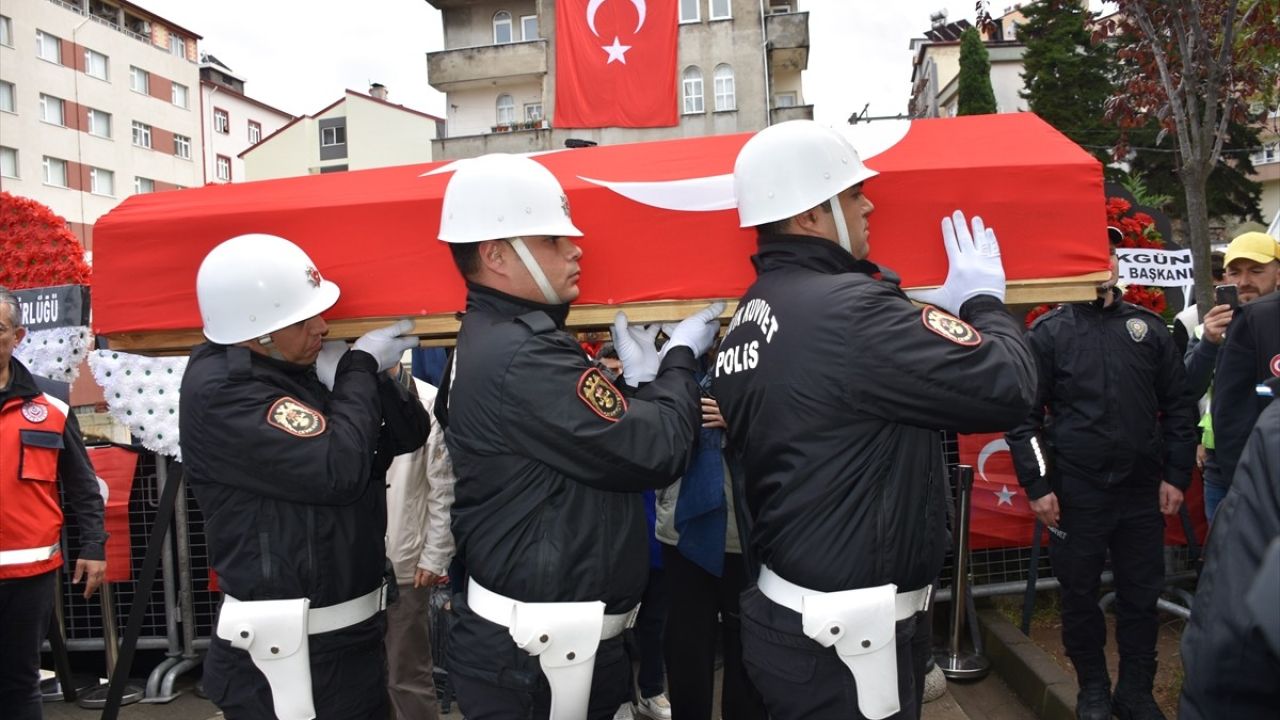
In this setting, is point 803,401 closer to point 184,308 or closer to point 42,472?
point 184,308

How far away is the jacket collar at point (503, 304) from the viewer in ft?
7.92

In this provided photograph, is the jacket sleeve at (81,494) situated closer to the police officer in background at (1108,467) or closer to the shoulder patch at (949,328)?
the shoulder patch at (949,328)

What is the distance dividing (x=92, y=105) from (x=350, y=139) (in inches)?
402

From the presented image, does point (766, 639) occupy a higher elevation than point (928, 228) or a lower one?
lower

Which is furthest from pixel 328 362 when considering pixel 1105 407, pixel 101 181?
pixel 101 181

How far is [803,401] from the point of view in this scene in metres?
2.21

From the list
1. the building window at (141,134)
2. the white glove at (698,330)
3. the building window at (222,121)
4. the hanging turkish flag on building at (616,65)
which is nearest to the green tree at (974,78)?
the hanging turkish flag on building at (616,65)

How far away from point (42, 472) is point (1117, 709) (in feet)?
15.3

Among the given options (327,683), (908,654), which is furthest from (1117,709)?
(327,683)

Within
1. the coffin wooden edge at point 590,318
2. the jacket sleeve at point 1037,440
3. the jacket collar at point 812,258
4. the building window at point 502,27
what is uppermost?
the building window at point 502,27

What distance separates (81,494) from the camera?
4004mm

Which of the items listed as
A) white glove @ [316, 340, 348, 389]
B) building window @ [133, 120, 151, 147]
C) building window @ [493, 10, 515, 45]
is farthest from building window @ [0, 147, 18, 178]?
white glove @ [316, 340, 348, 389]

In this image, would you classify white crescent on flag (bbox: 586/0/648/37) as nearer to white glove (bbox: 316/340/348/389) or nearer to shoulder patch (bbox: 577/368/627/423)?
white glove (bbox: 316/340/348/389)

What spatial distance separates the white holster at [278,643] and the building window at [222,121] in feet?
159
